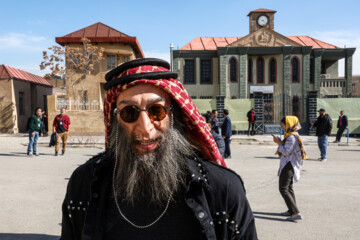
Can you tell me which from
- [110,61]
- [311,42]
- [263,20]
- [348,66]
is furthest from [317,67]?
[110,61]

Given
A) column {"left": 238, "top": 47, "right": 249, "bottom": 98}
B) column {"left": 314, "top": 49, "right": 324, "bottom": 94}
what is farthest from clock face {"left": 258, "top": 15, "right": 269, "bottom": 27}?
column {"left": 314, "top": 49, "right": 324, "bottom": 94}

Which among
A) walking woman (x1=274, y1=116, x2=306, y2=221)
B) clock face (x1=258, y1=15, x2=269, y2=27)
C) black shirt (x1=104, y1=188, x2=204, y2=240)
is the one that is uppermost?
clock face (x1=258, y1=15, x2=269, y2=27)

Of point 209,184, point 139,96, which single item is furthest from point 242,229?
point 139,96

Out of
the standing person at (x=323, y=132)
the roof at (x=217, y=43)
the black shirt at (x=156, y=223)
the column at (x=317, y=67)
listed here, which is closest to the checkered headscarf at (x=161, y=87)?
the black shirt at (x=156, y=223)

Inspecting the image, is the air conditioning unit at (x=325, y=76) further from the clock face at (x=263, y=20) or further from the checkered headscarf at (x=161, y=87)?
the checkered headscarf at (x=161, y=87)

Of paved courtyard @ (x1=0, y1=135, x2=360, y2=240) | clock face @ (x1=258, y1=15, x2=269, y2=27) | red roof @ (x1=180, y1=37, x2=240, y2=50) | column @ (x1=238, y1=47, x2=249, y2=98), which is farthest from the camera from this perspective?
clock face @ (x1=258, y1=15, x2=269, y2=27)

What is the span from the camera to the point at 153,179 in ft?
5.28

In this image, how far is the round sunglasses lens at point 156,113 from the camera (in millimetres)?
1597

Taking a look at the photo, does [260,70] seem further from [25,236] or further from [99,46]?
[25,236]

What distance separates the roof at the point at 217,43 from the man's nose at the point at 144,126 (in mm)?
34196

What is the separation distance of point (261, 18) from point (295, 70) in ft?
26.0

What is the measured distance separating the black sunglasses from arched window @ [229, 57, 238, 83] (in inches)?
1287

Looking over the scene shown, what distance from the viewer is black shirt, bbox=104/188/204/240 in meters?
1.51

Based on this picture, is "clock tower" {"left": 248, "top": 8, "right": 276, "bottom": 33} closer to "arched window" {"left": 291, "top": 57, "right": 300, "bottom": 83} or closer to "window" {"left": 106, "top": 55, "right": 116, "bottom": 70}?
"arched window" {"left": 291, "top": 57, "right": 300, "bottom": 83}
